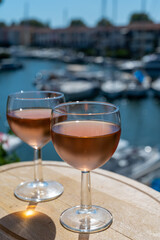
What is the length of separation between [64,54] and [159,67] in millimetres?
12667

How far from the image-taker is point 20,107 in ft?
2.11

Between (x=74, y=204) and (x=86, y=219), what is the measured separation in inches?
2.6

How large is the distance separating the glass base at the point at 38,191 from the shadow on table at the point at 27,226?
0.19 feet

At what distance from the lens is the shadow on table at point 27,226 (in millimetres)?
523

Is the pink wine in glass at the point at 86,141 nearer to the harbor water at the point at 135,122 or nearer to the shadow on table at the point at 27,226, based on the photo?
the shadow on table at the point at 27,226

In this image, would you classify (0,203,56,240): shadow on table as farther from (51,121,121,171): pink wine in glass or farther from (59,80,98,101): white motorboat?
(59,80,98,101): white motorboat

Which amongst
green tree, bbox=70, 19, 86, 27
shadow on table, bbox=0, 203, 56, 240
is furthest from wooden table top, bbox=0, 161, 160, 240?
green tree, bbox=70, 19, 86, 27

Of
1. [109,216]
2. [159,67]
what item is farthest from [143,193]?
[159,67]

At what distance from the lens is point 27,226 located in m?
0.55

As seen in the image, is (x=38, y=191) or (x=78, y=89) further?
(x=78, y=89)

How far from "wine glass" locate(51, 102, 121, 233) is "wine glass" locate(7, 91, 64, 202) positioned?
0.27 ft

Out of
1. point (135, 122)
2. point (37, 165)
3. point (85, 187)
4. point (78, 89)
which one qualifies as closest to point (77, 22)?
point (78, 89)

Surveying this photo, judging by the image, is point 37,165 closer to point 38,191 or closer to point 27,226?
point 38,191

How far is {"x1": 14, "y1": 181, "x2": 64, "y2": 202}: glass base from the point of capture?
655 mm
